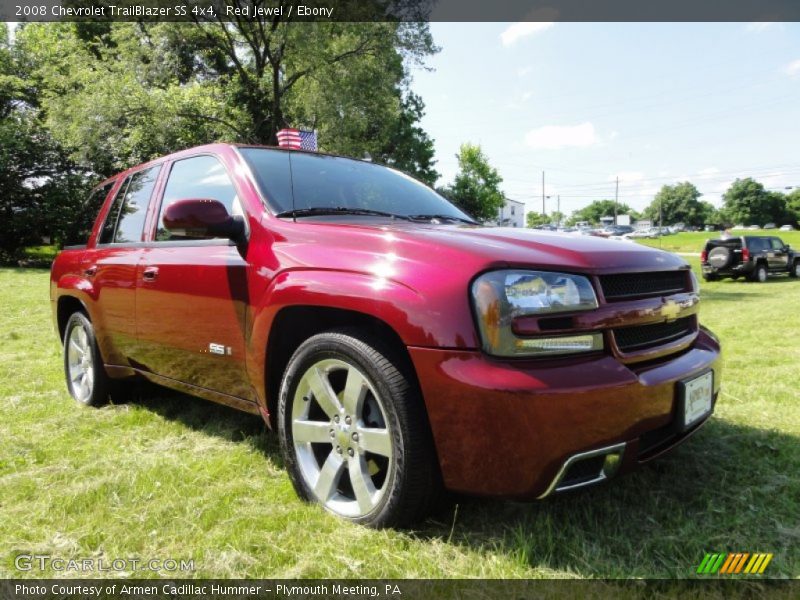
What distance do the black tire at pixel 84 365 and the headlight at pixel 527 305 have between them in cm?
294

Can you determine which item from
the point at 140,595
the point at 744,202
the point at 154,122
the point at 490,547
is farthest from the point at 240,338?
the point at 744,202

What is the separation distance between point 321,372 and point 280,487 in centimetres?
66

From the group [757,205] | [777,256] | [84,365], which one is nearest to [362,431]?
[84,365]

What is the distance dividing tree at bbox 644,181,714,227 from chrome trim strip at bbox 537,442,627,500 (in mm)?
125516

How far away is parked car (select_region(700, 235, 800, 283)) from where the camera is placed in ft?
56.3

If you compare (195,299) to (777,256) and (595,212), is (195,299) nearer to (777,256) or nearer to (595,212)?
(777,256)

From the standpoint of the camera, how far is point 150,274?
Result: 3.04 m

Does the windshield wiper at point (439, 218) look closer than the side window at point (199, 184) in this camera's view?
No

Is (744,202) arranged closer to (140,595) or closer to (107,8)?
(107,8)

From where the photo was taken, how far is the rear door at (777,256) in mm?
18016

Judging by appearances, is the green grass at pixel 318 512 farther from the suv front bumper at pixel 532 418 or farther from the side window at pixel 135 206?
the side window at pixel 135 206

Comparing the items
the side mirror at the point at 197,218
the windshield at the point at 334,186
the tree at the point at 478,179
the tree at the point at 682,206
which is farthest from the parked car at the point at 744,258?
the tree at the point at 682,206

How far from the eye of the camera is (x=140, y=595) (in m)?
1.78

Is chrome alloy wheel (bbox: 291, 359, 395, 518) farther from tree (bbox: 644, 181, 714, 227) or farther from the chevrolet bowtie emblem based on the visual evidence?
tree (bbox: 644, 181, 714, 227)
